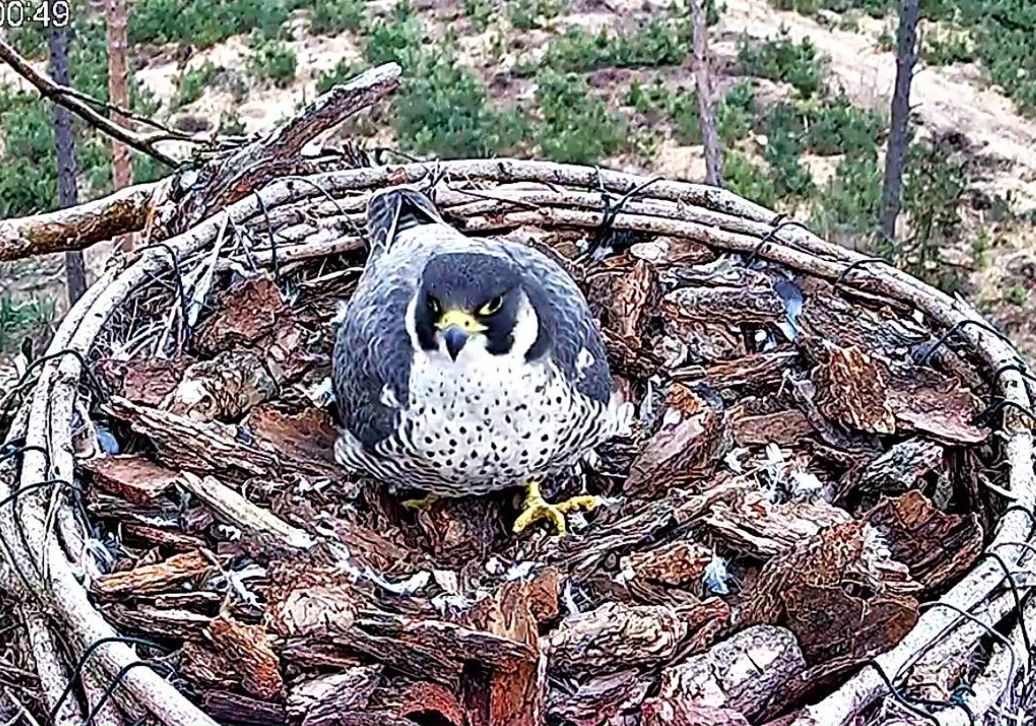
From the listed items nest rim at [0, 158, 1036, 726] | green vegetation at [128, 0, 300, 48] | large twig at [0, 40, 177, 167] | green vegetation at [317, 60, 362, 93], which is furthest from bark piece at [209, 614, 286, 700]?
green vegetation at [128, 0, 300, 48]

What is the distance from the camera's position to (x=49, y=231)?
324cm

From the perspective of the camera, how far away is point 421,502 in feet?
8.91

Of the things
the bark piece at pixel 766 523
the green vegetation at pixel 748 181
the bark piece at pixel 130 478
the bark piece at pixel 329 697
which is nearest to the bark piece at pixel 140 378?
the bark piece at pixel 130 478

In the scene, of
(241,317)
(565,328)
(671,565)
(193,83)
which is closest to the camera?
(671,565)

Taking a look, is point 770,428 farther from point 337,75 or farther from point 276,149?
point 337,75

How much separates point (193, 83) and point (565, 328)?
6724mm

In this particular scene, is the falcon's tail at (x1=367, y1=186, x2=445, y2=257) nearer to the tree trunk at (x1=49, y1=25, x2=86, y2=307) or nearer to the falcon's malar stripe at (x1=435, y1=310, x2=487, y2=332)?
the falcon's malar stripe at (x1=435, y1=310, x2=487, y2=332)

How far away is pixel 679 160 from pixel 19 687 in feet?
20.5

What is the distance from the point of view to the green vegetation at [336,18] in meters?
9.71

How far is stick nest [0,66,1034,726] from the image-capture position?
2232mm

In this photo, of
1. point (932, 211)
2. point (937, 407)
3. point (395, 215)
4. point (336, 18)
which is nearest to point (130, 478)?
point (395, 215)

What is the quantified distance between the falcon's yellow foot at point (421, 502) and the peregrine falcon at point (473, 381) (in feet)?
0.07

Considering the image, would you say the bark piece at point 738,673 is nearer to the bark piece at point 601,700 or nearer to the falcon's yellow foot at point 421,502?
the bark piece at point 601,700

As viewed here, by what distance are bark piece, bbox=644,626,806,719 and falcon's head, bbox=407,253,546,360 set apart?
0.60 metres
